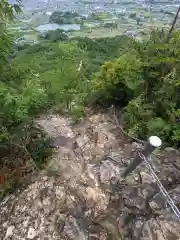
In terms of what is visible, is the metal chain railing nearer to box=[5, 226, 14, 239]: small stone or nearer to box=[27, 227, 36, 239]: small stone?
box=[27, 227, 36, 239]: small stone

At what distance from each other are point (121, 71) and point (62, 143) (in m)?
2.09

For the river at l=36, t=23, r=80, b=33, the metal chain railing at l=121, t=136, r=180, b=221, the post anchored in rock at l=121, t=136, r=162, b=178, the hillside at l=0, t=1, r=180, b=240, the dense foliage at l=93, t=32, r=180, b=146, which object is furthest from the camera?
the river at l=36, t=23, r=80, b=33

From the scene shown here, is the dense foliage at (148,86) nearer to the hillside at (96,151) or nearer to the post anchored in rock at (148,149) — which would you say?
the hillside at (96,151)

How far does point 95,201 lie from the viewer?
183 inches

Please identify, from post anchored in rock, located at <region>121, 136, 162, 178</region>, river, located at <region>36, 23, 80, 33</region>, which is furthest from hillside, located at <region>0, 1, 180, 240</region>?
river, located at <region>36, 23, 80, 33</region>

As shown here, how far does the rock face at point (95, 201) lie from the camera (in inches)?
163

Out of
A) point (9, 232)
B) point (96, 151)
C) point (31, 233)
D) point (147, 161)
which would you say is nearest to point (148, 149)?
point (147, 161)

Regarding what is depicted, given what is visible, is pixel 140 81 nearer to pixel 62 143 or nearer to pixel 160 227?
pixel 62 143

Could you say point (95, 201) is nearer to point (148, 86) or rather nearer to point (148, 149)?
point (148, 149)

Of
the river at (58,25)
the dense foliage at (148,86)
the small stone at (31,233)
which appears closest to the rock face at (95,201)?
the small stone at (31,233)

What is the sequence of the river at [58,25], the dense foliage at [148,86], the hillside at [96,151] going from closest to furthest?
the hillside at [96,151] → the dense foliage at [148,86] → the river at [58,25]

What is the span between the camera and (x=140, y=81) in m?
6.34

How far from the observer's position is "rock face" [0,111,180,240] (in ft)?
13.5

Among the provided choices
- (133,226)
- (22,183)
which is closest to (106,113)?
(22,183)
